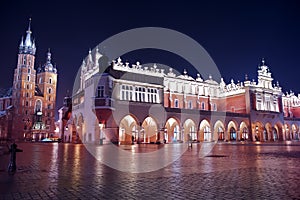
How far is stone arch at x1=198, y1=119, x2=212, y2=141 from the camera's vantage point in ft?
149

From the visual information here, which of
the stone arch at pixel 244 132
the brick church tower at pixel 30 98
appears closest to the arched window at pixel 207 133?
the stone arch at pixel 244 132

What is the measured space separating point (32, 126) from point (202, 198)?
265ft

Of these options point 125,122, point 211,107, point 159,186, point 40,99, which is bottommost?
point 159,186

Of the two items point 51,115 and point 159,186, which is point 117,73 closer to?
point 159,186

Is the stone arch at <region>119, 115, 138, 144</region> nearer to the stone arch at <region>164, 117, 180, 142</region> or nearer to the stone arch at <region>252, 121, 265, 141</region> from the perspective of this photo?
the stone arch at <region>164, 117, 180, 142</region>

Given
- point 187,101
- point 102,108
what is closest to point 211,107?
point 187,101

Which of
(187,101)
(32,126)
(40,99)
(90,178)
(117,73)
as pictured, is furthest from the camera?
(40,99)

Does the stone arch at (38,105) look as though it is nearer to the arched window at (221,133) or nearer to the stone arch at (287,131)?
the arched window at (221,133)

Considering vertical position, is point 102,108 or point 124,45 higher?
point 124,45

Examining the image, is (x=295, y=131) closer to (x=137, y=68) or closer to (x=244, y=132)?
(x=244, y=132)

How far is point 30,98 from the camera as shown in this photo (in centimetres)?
7931

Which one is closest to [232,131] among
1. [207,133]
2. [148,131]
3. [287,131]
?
[207,133]

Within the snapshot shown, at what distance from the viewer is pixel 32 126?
76.6 meters

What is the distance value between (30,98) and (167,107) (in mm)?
55384
